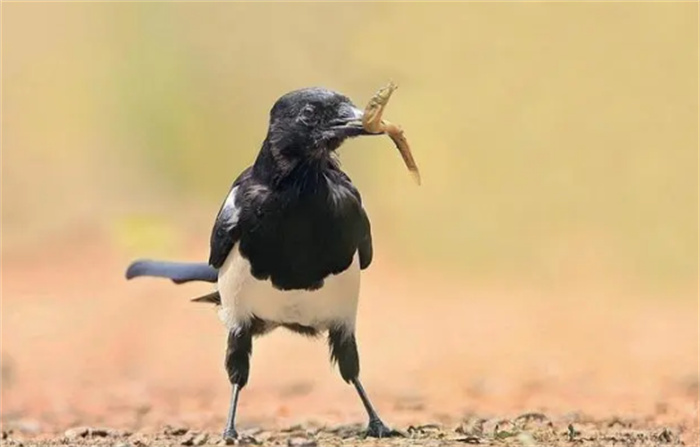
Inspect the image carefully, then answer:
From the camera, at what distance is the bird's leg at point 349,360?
230 inches

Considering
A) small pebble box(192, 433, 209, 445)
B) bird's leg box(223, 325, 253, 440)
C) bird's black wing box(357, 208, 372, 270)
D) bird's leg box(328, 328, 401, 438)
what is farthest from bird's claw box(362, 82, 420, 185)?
small pebble box(192, 433, 209, 445)

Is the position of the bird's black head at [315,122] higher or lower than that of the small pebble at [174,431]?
higher

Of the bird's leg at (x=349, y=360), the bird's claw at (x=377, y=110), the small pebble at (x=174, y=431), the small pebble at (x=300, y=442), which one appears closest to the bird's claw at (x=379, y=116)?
the bird's claw at (x=377, y=110)

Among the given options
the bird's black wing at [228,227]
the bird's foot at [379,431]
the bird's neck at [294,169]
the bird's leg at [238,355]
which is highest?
the bird's neck at [294,169]

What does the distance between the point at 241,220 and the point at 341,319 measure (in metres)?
0.62

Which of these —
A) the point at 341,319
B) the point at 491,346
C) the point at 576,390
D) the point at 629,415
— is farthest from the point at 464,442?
the point at 491,346

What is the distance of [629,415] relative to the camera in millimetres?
7363

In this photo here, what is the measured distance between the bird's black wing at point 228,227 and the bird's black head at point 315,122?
310mm

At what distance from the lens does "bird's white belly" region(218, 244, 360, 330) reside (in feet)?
18.5

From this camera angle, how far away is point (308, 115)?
548 centimetres

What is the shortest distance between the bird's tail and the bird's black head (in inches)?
35.5

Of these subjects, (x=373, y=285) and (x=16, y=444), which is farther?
(x=373, y=285)

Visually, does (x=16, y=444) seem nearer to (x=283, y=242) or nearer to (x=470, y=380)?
(x=283, y=242)

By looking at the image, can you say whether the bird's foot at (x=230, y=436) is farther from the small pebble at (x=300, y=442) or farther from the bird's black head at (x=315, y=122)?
the bird's black head at (x=315, y=122)
